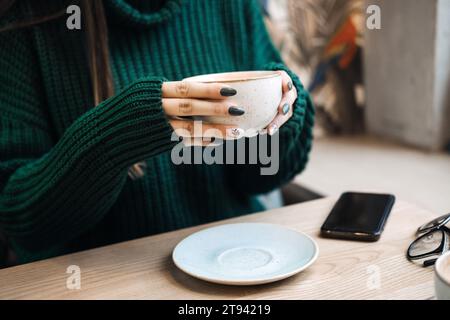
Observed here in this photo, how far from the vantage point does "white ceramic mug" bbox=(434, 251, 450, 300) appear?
17.8 inches

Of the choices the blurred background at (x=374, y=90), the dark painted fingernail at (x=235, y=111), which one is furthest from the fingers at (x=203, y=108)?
the blurred background at (x=374, y=90)

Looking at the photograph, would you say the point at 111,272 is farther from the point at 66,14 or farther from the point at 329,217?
the point at 66,14

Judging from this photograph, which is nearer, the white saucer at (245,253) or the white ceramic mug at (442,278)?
the white ceramic mug at (442,278)

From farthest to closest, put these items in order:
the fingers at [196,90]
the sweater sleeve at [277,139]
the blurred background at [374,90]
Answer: the blurred background at [374,90]
the sweater sleeve at [277,139]
the fingers at [196,90]

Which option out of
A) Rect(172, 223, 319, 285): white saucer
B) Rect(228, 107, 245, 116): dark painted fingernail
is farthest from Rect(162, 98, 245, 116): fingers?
Rect(172, 223, 319, 285): white saucer

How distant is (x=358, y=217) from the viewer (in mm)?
714

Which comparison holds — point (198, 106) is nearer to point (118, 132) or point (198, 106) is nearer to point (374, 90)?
point (118, 132)

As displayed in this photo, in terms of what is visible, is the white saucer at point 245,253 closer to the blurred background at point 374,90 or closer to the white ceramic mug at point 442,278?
the white ceramic mug at point 442,278

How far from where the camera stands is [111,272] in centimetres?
62

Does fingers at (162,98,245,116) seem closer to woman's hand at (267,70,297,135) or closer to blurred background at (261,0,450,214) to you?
woman's hand at (267,70,297,135)

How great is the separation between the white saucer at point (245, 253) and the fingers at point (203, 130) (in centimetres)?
15

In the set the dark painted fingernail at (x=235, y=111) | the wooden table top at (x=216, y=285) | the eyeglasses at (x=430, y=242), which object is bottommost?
the wooden table top at (x=216, y=285)

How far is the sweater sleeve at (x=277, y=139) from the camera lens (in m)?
0.80
